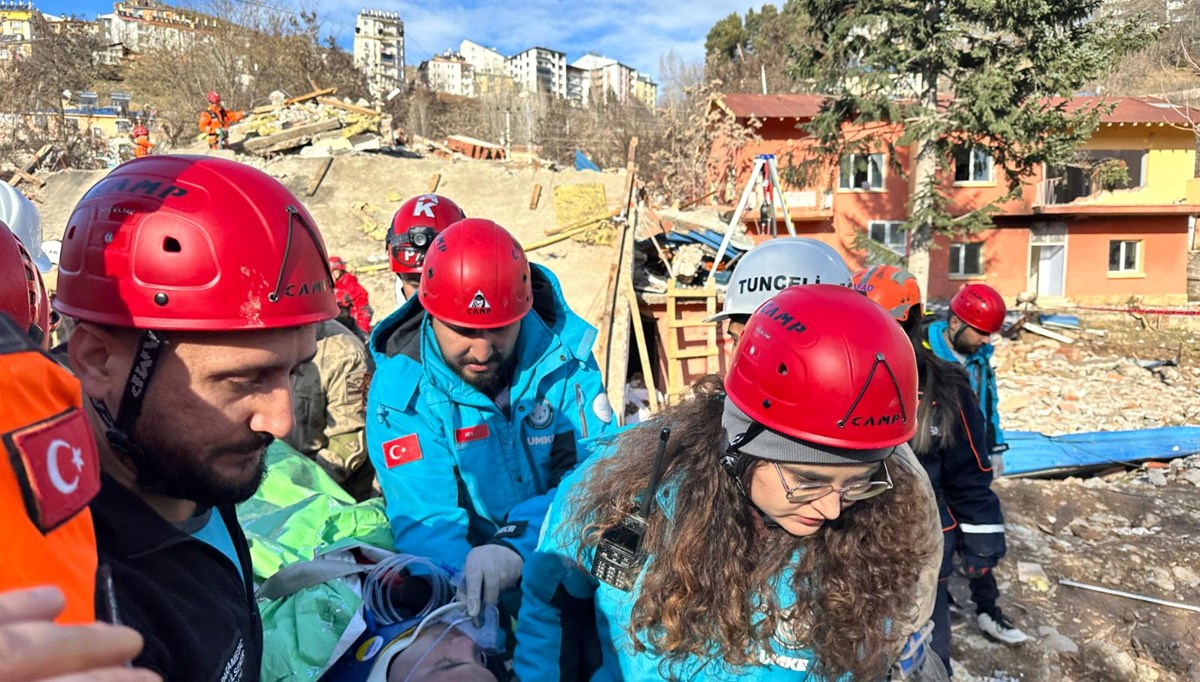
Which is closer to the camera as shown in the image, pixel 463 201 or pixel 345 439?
pixel 345 439

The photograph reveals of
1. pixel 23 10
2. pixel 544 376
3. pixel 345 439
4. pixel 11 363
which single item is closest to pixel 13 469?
pixel 11 363

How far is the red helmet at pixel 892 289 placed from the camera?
13.2 feet

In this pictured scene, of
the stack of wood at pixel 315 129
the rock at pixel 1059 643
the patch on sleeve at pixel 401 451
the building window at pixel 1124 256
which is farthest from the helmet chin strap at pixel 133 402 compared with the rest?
the building window at pixel 1124 256

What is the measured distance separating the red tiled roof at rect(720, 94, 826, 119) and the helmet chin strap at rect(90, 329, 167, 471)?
23.0 meters

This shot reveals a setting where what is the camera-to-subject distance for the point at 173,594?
1147 mm

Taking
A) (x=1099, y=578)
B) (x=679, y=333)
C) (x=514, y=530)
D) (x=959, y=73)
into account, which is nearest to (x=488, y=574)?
(x=514, y=530)

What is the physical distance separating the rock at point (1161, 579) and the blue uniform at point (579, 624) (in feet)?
18.9

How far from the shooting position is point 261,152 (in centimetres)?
1294

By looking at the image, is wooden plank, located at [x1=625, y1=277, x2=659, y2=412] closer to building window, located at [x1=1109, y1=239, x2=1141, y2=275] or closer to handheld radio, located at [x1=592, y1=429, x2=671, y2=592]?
handheld radio, located at [x1=592, y1=429, x2=671, y2=592]

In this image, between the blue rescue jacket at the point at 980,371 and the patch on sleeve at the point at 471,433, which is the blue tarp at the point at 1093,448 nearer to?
the blue rescue jacket at the point at 980,371

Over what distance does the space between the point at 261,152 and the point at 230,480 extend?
13.5m

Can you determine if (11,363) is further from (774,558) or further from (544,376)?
(544,376)

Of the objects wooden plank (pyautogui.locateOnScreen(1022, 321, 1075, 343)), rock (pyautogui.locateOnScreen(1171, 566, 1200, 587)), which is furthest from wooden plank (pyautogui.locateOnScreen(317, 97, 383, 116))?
wooden plank (pyautogui.locateOnScreen(1022, 321, 1075, 343))

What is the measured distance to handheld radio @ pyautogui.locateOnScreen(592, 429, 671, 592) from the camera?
5.73ft
